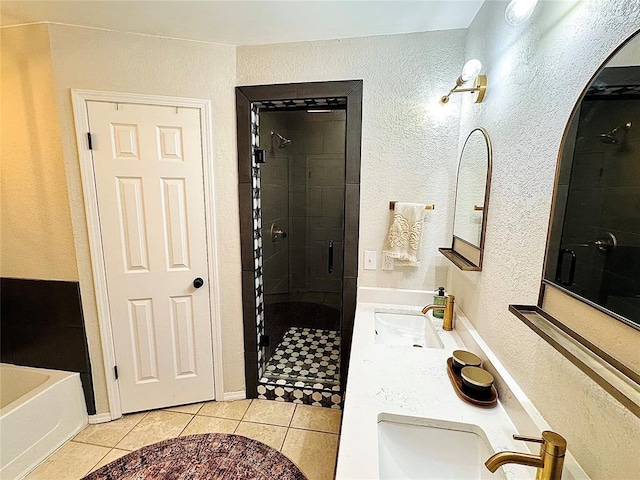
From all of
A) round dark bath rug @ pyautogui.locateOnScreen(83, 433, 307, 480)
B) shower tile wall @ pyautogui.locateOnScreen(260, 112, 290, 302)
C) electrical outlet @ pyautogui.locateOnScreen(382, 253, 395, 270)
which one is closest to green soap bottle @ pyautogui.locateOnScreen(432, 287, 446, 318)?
electrical outlet @ pyautogui.locateOnScreen(382, 253, 395, 270)

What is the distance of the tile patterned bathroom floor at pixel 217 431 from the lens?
1.71 m

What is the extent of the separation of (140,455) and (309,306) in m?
2.01

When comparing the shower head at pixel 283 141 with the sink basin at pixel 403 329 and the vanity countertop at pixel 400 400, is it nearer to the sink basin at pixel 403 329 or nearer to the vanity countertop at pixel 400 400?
the sink basin at pixel 403 329

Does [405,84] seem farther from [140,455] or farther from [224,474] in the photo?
[140,455]

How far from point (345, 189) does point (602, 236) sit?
4.50ft

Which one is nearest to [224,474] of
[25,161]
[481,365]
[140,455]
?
[140,455]

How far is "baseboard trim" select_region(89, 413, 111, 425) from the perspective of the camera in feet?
6.57

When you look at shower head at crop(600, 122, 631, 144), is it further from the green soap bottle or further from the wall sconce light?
the green soap bottle

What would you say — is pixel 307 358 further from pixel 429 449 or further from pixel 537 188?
pixel 537 188

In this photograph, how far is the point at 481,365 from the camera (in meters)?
1.21

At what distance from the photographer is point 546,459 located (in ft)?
2.17

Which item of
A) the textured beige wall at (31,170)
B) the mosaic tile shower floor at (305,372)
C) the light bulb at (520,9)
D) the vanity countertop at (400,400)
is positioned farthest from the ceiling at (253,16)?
the mosaic tile shower floor at (305,372)

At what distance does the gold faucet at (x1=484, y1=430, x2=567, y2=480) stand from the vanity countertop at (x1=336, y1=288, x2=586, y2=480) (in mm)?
91

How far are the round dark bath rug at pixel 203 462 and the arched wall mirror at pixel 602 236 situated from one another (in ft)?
5.29
